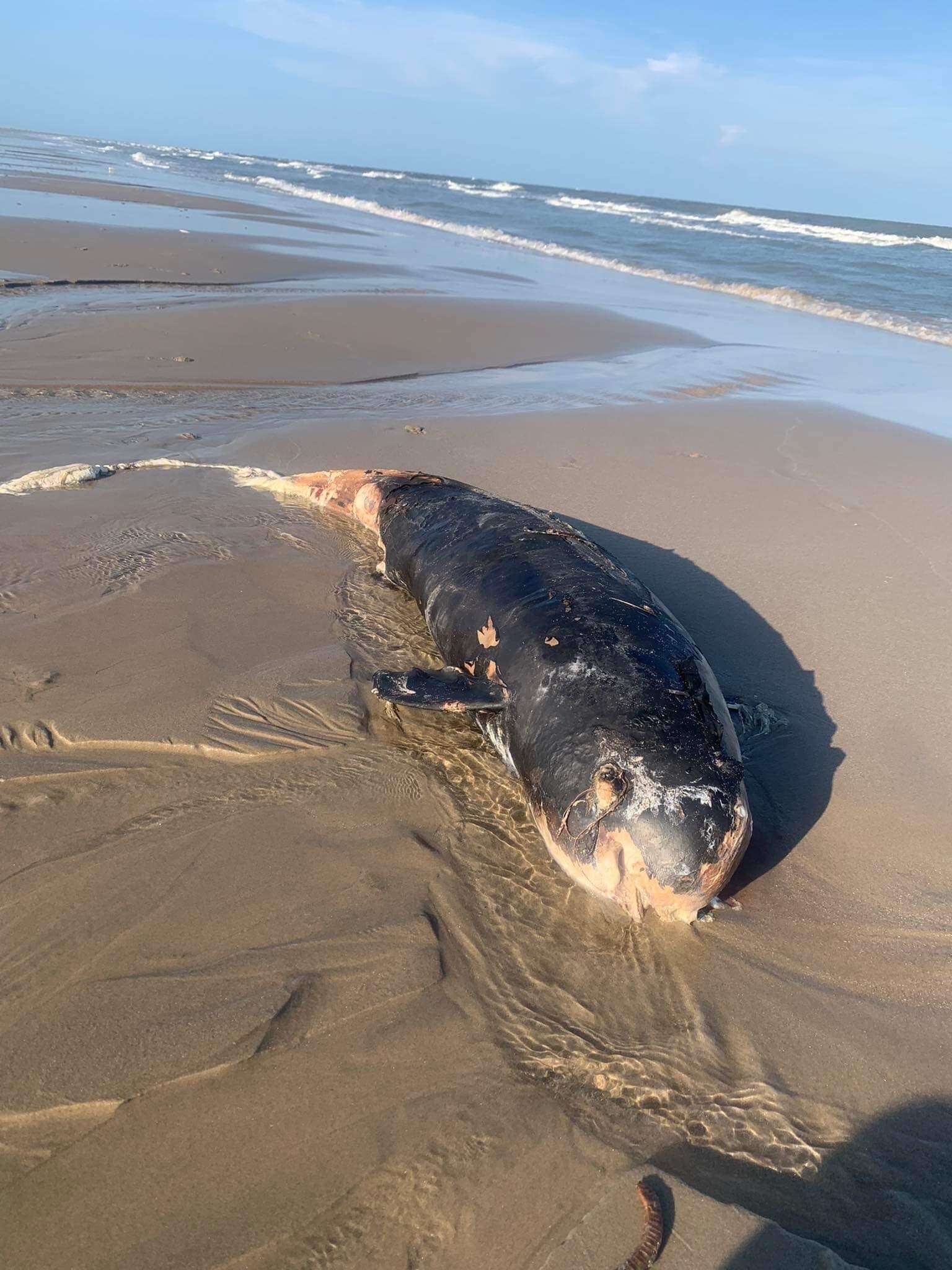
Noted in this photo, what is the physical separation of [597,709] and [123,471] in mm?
5359

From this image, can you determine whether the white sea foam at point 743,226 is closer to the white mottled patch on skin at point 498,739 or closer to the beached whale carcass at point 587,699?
the beached whale carcass at point 587,699

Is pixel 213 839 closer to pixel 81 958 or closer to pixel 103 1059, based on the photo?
→ pixel 81 958

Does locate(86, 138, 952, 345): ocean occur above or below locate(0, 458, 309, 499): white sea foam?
above

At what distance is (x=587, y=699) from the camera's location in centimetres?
351

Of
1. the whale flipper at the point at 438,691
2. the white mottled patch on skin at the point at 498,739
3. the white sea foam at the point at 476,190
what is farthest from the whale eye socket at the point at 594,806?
the white sea foam at the point at 476,190

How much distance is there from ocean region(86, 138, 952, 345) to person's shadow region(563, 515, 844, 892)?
14.7 meters

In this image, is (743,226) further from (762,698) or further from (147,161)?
(762,698)

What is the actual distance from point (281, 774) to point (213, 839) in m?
0.49

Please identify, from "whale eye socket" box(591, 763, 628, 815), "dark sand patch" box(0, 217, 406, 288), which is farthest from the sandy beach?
"dark sand patch" box(0, 217, 406, 288)

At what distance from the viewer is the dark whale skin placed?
3066mm

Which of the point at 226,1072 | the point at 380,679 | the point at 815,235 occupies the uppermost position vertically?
the point at 815,235

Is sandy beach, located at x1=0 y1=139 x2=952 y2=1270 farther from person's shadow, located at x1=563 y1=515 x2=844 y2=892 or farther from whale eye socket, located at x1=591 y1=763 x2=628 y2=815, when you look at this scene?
whale eye socket, located at x1=591 y1=763 x2=628 y2=815

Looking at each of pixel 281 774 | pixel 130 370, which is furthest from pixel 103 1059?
pixel 130 370

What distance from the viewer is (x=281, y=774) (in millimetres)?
3729
